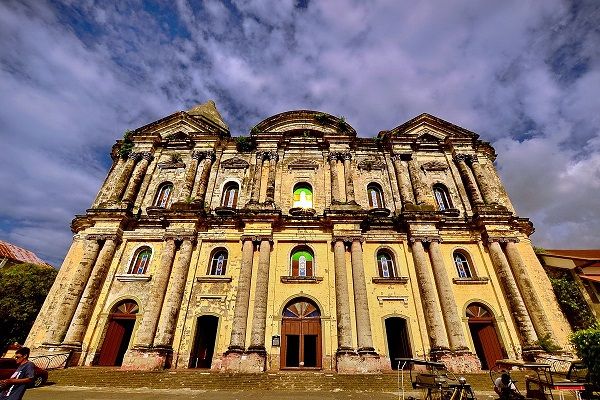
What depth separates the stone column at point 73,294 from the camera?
14617 millimetres

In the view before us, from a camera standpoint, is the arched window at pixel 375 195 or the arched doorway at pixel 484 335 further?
the arched window at pixel 375 195

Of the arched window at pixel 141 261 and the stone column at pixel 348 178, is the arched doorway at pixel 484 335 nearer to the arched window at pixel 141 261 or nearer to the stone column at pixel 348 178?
the stone column at pixel 348 178

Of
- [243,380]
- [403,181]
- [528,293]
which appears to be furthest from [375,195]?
[243,380]

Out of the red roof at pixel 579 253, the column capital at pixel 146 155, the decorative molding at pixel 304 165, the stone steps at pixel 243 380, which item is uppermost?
the column capital at pixel 146 155

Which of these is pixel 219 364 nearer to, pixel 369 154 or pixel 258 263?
pixel 258 263

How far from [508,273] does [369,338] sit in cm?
813

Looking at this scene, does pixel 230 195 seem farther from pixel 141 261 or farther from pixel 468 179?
pixel 468 179

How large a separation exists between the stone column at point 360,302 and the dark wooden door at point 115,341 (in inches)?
447

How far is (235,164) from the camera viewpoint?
21141mm

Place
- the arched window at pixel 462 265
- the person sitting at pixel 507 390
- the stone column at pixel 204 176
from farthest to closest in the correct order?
the stone column at pixel 204 176, the arched window at pixel 462 265, the person sitting at pixel 507 390

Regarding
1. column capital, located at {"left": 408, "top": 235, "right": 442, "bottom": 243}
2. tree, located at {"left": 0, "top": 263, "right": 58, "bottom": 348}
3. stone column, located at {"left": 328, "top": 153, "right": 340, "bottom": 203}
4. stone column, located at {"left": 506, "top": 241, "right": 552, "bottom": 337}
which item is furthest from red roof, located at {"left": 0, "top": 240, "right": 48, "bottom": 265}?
stone column, located at {"left": 506, "top": 241, "right": 552, "bottom": 337}

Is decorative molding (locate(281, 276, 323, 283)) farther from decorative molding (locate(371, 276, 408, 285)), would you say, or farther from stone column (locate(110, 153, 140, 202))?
stone column (locate(110, 153, 140, 202))

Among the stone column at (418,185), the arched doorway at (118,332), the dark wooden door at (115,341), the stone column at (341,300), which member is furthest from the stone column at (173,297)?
the stone column at (418,185)

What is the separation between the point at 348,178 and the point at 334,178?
87cm
